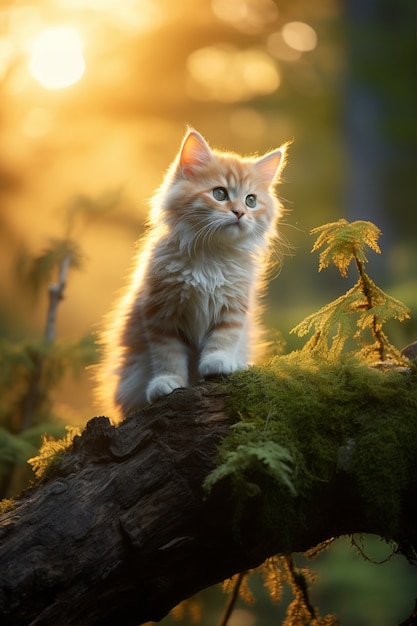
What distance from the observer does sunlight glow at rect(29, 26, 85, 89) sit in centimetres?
384

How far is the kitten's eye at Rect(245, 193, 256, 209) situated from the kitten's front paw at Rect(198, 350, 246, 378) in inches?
19.7

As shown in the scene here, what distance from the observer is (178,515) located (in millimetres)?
1378

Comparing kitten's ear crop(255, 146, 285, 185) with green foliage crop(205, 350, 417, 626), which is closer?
green foliage crop(205, 350, 417, 626)

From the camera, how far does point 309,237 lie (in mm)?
4926

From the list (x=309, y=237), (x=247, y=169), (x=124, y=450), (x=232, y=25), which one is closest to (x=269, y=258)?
(x=247, y=169)

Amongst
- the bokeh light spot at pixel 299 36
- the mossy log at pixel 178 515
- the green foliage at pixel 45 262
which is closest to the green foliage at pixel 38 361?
the green foliage at pixel 45 262

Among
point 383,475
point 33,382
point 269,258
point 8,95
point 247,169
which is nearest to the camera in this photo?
point 383,475

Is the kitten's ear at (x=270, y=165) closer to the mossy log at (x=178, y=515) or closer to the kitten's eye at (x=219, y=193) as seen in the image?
the kitten's eye at (x=219, y=193)

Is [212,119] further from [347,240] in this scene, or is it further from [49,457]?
[49,457]

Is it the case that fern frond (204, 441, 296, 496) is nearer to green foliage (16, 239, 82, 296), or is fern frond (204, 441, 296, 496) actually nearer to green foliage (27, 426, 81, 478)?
green foliage (27, 426, 81, 478)

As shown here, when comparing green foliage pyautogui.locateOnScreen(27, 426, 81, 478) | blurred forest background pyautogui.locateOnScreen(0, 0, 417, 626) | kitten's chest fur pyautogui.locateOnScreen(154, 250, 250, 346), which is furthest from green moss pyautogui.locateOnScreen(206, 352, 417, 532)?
blurred forest background pyautogui.locateOnScreen(0, 0, 417, 626)

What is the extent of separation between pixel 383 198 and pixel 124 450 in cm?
385

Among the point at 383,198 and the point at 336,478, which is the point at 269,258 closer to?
the point at 336,478

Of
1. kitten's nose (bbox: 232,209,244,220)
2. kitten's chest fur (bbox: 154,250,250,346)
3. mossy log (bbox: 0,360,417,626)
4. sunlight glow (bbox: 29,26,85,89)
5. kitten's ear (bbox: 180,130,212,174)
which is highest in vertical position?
sunlight glow (bbox: 29,26,85,89)
